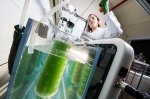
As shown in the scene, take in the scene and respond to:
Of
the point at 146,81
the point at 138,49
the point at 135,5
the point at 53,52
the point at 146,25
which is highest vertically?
the point at 135,5

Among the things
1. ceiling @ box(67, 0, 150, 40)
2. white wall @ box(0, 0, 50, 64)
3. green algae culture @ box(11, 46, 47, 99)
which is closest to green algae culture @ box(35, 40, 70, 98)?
green algae culture @ box(11, 46, 47, 99)

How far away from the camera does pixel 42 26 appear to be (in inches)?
21.9

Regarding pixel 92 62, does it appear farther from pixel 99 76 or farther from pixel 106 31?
pixel 106 31

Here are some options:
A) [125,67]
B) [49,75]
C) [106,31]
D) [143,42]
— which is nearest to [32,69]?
[49,75]

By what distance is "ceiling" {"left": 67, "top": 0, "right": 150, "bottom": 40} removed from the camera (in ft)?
10.5

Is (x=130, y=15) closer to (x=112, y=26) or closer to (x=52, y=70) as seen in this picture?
(x=112, y=26)

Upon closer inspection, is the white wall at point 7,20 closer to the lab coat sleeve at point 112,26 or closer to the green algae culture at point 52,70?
the green algae culture at point 52,70

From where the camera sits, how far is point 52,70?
0.63 m

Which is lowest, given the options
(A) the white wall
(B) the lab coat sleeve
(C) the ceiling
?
(A) the white wall

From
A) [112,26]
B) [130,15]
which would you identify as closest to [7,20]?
[112,26]

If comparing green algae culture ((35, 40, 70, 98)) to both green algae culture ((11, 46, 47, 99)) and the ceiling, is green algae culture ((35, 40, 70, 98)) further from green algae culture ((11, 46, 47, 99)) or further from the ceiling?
the ceiling

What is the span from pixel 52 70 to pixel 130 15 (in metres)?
3.26

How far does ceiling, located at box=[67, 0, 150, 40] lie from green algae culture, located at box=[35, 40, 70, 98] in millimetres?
2801

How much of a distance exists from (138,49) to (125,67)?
3.93 m
